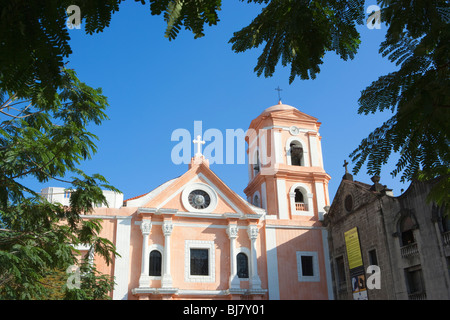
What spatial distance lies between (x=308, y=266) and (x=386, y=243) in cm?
486

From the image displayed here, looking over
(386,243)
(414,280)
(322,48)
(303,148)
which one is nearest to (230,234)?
(303,148)

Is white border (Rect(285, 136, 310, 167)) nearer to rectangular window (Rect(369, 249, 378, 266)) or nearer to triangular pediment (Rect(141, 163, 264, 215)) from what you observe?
triangular pediment (Rect(141, 163, 264, 215))

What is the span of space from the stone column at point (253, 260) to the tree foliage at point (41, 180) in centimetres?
1010

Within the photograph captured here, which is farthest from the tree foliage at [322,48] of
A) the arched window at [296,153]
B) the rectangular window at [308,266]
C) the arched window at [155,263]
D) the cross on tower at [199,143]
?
the arched window at [296,153]

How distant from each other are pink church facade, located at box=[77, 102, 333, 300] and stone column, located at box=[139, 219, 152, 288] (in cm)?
4

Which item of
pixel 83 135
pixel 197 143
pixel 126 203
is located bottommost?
pixel 83 135

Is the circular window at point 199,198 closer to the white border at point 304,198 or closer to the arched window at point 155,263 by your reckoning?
the arched window at point 155,263

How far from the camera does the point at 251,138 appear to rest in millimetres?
24844

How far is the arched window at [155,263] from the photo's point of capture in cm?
1859

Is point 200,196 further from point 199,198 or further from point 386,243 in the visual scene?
point 386,243
